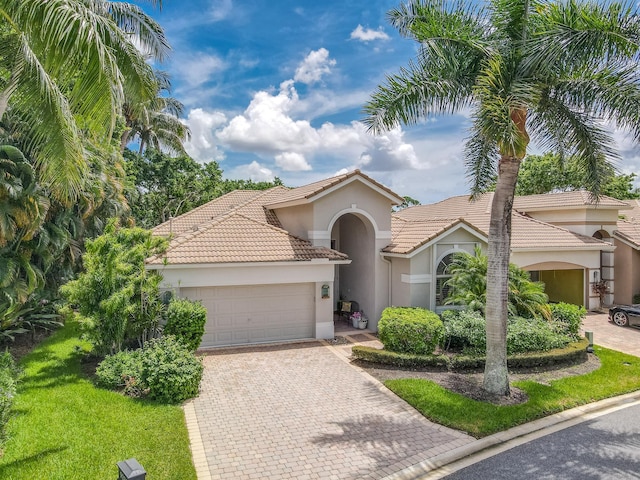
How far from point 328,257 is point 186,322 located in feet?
21.0

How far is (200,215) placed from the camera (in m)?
25.7

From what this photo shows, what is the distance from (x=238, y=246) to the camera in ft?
56.2

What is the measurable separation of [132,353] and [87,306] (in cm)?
201

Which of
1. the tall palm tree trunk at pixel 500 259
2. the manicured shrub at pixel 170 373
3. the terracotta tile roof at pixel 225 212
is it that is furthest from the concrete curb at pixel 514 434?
the terracotta tile roof at pixel 225 212

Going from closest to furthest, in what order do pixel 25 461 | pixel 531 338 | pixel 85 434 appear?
pixel 25 461
pixel 85 434
pixel 531 338

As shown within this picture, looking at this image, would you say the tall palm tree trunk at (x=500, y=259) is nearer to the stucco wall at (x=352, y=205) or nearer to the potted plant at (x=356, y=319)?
the stucco wall at (x=352, y=205)

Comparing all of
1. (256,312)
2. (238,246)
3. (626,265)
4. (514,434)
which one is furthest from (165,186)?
(626,265)

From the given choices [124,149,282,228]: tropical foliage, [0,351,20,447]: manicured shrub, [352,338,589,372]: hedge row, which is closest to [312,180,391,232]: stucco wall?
[352,338,589,372]: hedge row

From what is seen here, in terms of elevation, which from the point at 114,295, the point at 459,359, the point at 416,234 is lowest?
the point at 459,359

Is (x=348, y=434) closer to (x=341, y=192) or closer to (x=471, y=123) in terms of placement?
(x=471, y=123)

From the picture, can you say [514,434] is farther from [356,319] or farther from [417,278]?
[356,319]

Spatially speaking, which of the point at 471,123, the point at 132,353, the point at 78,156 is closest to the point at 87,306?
the point at 132,353

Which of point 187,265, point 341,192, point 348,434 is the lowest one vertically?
point 348,434

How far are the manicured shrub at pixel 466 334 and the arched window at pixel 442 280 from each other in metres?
2.79
